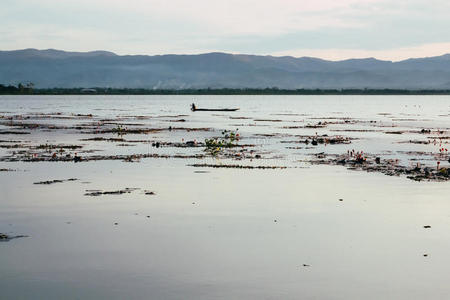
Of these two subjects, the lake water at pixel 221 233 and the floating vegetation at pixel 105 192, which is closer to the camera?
the lake water at pixel 221 233

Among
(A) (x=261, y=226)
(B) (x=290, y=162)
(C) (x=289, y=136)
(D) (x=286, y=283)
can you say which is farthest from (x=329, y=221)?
(C) (x=289, y=136)

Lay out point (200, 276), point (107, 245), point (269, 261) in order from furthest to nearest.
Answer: point (107, 245) < point (269, 261) < point (200, 276)

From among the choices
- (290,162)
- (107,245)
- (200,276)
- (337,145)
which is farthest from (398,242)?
(337,145)

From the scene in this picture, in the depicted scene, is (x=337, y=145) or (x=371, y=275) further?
(x=337, y=145)

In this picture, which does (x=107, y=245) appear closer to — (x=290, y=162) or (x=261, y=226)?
(x=261, y=226)

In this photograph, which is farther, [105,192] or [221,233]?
[105,192]

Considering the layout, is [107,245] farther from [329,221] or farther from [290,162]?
[290,162]

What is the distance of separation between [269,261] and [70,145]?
1351 inches

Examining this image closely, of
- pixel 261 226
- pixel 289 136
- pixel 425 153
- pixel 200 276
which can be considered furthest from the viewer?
pixel 289 136

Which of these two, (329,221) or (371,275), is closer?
(371,275)

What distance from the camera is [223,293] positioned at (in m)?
12.9

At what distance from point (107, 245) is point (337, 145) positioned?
3445 cm

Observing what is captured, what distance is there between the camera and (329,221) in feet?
64.2

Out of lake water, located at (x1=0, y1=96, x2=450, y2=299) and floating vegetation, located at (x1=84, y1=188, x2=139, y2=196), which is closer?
lake water, located at (x1=0, y1=96, x2=450, y2=299)
